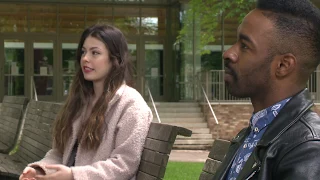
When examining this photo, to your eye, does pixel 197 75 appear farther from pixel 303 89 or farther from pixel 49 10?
pixel 303 89

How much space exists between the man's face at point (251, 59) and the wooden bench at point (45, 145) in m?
1.53

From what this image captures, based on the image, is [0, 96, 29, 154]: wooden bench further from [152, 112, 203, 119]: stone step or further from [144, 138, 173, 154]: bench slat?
[152, 112, 203, 119]: stone step

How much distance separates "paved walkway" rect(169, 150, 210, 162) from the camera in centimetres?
1323

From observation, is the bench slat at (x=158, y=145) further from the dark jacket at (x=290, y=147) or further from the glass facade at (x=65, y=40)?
the glass facade at (x=65, y=40)

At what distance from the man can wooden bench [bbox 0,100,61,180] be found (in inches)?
147

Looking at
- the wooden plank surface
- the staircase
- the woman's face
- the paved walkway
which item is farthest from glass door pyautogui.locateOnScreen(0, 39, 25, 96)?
the wooden plank surface

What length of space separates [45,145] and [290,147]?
4287mm

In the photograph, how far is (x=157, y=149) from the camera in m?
3.37

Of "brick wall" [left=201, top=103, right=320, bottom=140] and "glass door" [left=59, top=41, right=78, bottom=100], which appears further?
"glass door" [left=59, top=41, right=78, bottom=100]

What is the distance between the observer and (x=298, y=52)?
1640 millimetres

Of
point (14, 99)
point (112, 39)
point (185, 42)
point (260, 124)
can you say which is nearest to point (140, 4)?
point (185, 42)

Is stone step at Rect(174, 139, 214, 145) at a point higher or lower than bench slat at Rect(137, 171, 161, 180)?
lower

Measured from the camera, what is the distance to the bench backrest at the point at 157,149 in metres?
3.27

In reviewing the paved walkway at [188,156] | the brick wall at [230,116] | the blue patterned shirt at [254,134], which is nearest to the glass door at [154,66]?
the brick wall at [230,116]
